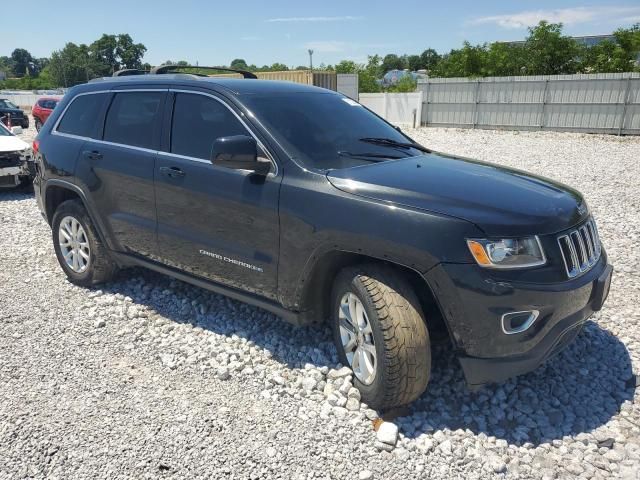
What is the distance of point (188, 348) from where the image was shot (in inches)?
154

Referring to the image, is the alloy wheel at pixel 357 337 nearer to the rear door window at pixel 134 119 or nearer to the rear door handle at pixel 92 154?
the rear door window at pixel 134 119

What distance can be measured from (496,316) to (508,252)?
0.33 meters

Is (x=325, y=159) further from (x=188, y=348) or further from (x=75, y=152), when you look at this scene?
(x=75, y=152)

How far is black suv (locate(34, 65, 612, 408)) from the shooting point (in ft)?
8.92

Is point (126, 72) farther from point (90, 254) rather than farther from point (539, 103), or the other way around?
point (539, 103)

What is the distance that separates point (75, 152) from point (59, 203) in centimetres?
73

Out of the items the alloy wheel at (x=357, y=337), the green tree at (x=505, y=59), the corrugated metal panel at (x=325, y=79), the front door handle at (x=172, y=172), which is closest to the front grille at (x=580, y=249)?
the alloy wheel at (x=357, y=337)

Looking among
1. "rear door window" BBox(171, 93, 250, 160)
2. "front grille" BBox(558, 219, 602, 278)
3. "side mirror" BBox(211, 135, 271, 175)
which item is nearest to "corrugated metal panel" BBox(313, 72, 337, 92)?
"rear door window" BBox(171, 93, 250, 160)

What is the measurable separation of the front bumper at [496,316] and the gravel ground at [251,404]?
1.63 ft

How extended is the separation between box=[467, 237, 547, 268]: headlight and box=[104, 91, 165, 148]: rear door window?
2.66 m

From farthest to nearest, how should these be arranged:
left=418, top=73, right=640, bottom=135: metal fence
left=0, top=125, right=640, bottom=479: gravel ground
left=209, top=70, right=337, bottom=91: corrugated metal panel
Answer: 1. left=209, top=70, right=337, bottom=91: corrugated metal panel
2. left=418, top=73, right=640, bottom=135: metal fence
3. left=0, top=125, right=640, bottom=479: gravel ground

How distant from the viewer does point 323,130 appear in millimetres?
3738

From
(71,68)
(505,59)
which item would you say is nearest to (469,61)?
(505,59)

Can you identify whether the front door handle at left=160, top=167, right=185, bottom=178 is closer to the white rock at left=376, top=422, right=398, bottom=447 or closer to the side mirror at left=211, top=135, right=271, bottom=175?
the side mirror at left=211, top=135, right=271, bottom=175
